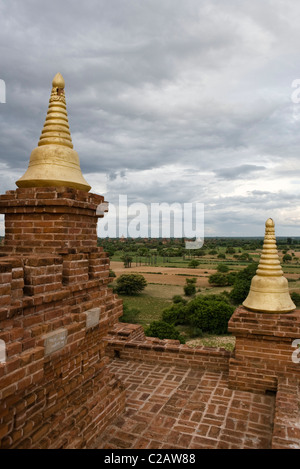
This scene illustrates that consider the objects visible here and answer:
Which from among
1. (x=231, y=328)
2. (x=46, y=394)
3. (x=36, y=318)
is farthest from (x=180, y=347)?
(x=36, y=318)

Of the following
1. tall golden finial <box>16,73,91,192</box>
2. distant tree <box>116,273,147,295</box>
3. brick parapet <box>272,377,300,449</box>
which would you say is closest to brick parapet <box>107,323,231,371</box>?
brick parapet <box>272,377,300,449</box>

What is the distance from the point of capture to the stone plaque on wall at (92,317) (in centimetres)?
407

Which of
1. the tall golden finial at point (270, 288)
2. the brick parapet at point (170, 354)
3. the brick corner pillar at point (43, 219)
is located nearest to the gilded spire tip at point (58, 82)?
the brick corner pillar at point (43, 219)

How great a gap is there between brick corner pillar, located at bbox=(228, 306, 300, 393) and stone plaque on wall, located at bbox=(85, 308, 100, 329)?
2.28 m

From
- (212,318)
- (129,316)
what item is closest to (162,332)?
(212,318)

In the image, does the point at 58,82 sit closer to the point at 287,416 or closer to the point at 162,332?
the point at 287,416

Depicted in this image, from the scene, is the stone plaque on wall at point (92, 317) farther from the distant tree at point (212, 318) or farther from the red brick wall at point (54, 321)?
the distant tree at point (212, 318)

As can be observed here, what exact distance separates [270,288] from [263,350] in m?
0.99

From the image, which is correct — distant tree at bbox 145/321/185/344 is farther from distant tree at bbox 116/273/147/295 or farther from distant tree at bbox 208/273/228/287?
distant tree at bbox 208/273/228/287

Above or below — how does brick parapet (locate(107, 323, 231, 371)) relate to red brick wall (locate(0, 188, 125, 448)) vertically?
below

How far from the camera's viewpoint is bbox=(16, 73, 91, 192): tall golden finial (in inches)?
160

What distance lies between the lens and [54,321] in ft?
11.5

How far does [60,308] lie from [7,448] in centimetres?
134

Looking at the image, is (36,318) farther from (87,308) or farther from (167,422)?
(167,422)
